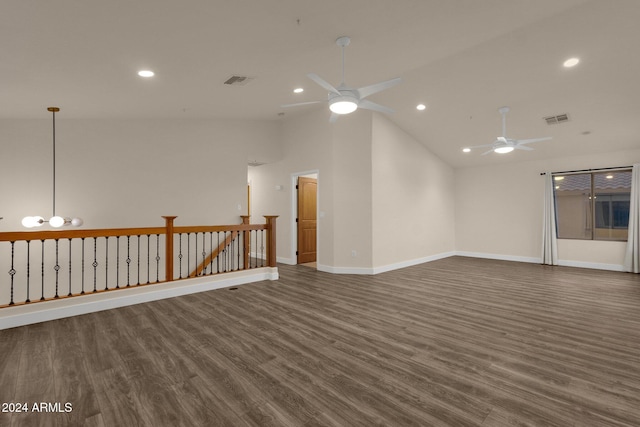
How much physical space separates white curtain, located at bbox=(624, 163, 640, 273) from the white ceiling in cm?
80

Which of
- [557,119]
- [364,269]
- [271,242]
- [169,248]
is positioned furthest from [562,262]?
[169,248]

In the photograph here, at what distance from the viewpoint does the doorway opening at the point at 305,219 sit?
765 cm

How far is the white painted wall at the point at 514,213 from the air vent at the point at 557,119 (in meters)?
2.14

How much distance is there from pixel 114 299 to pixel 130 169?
9.83 ft

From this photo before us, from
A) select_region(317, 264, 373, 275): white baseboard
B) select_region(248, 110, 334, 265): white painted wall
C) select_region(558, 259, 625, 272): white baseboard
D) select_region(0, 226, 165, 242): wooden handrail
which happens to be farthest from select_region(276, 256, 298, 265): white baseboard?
select_region(558, 259, 625, 272): white baseboard

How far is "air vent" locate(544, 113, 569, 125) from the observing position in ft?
19.6

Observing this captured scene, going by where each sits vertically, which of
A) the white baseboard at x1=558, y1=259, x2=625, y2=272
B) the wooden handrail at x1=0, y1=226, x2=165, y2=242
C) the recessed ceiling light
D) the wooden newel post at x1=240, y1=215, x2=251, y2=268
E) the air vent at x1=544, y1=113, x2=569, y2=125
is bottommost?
the white baseboard at x1=558, y1=259, x2=625, y2=272

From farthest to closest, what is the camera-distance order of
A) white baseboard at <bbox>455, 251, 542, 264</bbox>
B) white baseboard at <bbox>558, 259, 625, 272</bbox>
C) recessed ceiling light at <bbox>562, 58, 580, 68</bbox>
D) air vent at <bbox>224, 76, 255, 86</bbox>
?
1. white baseboard at <bbox>455, 251, 542, 264</bbox>
2. white baseboard at <bbox>558, 259, 625, 272</bbox>
3. air vent at <bbox>224, 76, 255, 86</bbox>
4. recessed ceiling light at <bbox>562, 58, 580, 68</bbox>

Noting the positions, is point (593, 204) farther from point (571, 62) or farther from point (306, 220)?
point (306, 220)

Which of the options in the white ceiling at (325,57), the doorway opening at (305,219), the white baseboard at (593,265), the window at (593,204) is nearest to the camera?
the white ceiling at (325,57)

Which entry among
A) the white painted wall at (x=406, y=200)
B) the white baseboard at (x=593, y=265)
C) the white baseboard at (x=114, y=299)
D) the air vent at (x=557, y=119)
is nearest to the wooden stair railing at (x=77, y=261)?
the white baseboard at (x=114, y=299)

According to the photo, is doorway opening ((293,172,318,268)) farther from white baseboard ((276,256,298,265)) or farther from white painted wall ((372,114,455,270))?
white painted wall ((372,114,455,270))

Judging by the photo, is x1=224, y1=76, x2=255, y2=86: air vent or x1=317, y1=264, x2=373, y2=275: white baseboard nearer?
x1=224, y1=76, x2=255, y2=86: air vent

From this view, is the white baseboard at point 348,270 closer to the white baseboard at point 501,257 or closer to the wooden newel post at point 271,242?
the wooden newel post at point 271,242
